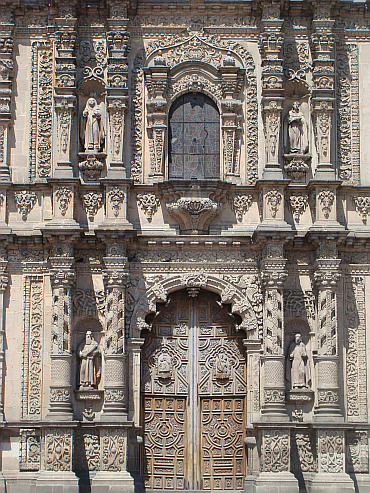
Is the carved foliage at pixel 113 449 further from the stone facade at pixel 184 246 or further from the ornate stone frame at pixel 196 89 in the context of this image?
the ornate stone frame at pixel 196 89

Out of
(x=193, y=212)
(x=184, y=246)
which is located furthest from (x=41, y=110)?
(x=184, y=246)

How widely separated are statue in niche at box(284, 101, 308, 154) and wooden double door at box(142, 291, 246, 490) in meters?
3.72

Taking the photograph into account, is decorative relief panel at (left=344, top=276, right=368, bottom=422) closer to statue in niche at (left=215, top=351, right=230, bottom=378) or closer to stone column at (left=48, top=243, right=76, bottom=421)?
statue in niche at (left=215, top=351, right=230, bottom=378)

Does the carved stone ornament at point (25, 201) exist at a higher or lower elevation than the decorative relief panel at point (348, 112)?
lower

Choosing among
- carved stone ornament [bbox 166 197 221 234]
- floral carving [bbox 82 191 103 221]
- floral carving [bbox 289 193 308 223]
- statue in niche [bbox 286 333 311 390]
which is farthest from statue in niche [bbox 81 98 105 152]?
statue in niche [bbox 286 333 311 390]

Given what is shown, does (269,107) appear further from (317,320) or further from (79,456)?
(79,456)

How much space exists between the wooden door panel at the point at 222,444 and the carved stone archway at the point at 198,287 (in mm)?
1784

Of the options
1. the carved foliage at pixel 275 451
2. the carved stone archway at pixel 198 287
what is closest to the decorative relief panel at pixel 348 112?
the carved stone archway at pixel 198 287

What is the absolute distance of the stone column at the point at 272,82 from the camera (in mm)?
23734

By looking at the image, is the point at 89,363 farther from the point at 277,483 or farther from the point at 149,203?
the point at 277,483

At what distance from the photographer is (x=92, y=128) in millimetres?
23828

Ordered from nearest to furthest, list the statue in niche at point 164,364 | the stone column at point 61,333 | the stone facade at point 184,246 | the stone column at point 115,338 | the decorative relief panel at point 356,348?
the stone column at point 61,333, the stone column at point 115,338, the stone facade at point 184,246, the decorative relief panel at point 356,348, the statue in niche at point 164,364

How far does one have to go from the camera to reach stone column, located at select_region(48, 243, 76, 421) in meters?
22.4

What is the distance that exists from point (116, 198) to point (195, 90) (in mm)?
3128
